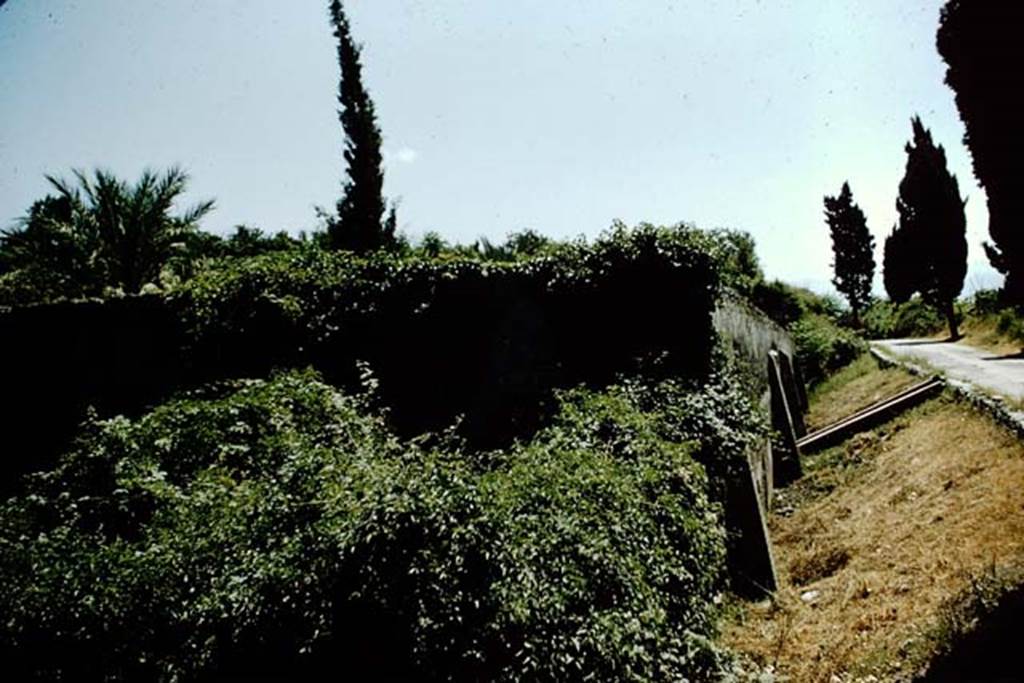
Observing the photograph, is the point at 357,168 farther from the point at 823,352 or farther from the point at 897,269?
the point at 897,269

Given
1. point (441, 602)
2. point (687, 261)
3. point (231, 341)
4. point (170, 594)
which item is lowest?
point (441, 602)

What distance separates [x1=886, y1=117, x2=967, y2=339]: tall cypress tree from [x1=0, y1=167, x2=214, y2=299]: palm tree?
2856 centimetres

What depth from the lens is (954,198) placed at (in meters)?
24.5

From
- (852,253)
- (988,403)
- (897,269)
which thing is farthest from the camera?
(852,253)

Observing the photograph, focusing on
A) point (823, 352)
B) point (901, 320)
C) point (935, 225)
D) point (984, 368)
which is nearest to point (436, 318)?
point (984, 368)

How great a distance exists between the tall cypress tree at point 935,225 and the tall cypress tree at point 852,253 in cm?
913

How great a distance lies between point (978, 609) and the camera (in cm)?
391

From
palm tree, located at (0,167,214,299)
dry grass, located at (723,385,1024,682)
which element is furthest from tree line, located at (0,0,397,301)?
dry grass, located at (723,385,1024,682)

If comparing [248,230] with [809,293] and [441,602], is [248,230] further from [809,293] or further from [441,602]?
[441,602]

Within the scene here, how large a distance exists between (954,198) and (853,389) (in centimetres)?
1537

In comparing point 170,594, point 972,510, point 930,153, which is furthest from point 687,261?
point 930,153

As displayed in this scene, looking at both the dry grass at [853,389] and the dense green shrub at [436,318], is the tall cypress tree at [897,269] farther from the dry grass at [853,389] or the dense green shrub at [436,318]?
the dense green shrub at [436,318]

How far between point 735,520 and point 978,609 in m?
2.22

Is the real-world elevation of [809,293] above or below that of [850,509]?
above
